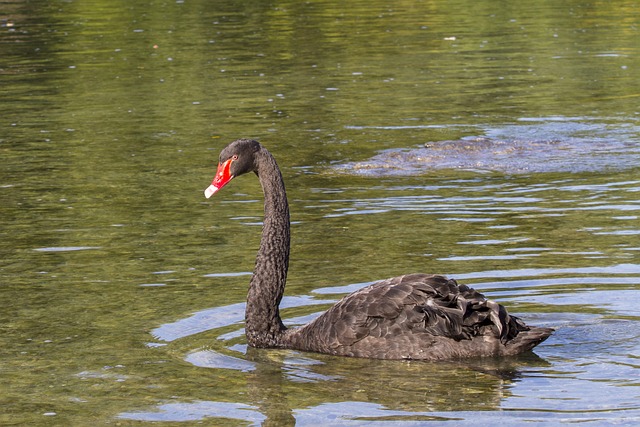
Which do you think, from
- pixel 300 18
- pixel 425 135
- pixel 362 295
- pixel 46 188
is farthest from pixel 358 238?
pixel 300 18

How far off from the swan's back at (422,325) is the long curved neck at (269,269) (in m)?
0.40

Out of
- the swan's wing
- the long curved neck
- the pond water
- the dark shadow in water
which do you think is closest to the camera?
the dark shadow in water

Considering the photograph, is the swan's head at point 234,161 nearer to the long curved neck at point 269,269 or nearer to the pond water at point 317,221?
the long curved neck at point 269,269

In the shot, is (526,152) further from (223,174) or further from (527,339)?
(527,339)

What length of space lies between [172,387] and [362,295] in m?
1.23

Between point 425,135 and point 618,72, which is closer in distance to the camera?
point 425,135

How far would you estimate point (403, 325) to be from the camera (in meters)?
7.60

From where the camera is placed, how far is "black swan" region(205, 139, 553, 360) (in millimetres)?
7434

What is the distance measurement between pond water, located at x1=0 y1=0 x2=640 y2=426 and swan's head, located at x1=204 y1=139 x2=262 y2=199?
39.0 inches

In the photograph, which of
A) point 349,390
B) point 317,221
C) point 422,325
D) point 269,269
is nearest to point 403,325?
point 422,325

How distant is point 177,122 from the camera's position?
Answer: 714 inches

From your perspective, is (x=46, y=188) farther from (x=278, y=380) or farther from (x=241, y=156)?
(x=278, y=380)

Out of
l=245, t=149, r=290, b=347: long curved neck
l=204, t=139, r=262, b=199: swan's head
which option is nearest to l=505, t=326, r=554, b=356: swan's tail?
l=245, t=149, r=290, b=347: long curved neck

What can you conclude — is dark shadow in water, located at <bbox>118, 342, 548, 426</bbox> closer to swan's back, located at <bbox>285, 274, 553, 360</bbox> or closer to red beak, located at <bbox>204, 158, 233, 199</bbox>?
swan's back, located at <bbox>285, 274, 553, 360</bbox>
